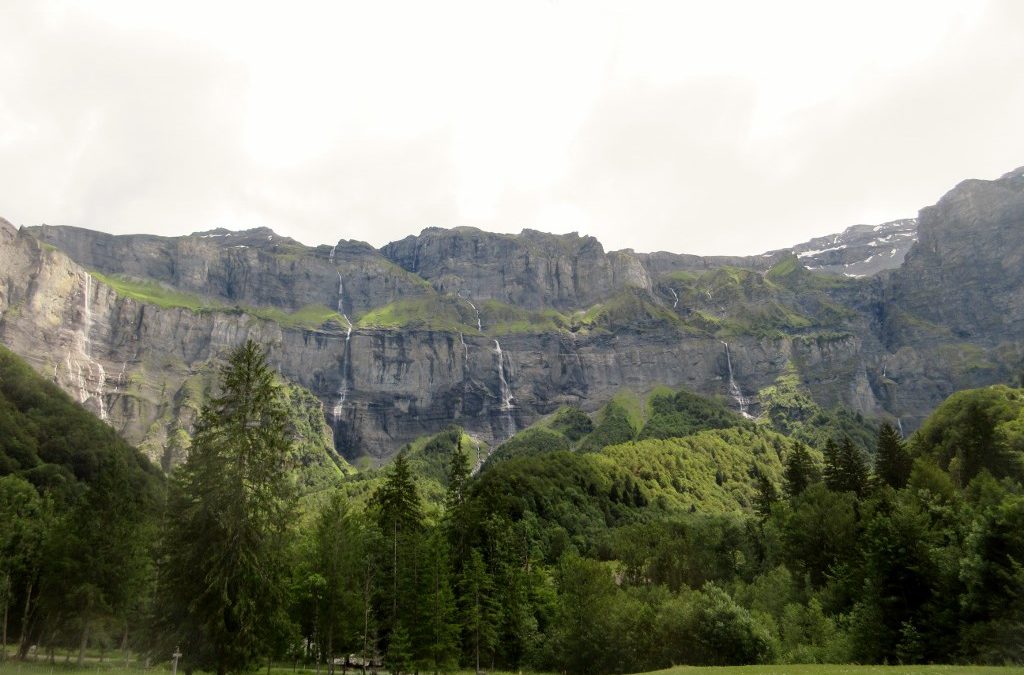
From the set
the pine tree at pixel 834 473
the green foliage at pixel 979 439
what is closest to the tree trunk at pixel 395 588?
the pine tree at pixel 834 473

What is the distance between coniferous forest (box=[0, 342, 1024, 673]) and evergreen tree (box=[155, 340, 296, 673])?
0.39 feet

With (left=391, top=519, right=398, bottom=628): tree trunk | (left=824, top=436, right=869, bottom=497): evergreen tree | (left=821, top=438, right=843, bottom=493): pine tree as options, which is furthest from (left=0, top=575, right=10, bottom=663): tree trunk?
(left=821, top=438, right=843, bottom=493): pine tree

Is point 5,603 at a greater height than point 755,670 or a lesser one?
greater

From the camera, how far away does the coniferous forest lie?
37.7 meters

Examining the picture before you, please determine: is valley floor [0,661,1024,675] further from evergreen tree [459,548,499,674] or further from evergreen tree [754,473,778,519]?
evergreen tree [754,473,778,519]

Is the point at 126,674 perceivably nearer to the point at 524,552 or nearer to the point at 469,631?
the point at 469,631

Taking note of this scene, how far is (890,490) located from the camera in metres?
71.6

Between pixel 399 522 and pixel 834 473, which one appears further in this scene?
pixel 834 473

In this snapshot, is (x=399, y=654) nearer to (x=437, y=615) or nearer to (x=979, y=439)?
(x=437, y=615)

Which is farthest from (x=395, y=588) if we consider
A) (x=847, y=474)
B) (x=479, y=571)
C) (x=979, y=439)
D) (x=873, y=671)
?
(x=979, y=439)

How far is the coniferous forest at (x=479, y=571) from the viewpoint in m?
37.7

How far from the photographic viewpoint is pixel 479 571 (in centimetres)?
6316

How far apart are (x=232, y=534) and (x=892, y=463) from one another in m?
83.9

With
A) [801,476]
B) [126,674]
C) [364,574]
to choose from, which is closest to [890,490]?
[801,476]
